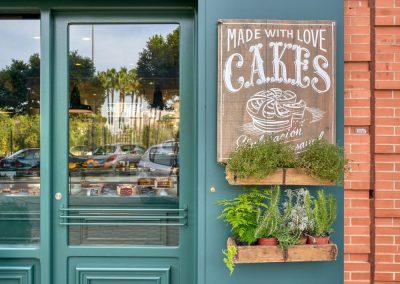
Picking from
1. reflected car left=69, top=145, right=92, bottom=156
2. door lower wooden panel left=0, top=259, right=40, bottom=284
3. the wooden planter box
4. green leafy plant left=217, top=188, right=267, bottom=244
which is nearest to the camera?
the wooden planter box

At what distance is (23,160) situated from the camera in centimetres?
372

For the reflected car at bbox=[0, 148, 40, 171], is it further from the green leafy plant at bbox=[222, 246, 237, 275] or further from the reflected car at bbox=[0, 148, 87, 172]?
the green leafy plant at bbox=[222, 246, 237, 275]

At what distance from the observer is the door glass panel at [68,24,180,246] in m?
3.70

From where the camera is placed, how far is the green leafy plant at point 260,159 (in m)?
2.98

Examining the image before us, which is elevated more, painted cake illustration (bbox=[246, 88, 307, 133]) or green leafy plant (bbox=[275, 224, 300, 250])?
painted cake illustration (bbox=[246, 88, 307, 133])

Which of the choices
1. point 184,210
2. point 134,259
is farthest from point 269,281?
point 134,259

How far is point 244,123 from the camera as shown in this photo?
320 cm

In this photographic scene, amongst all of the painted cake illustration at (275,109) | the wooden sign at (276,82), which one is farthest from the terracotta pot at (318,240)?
the painted cake illustration at (275,109)

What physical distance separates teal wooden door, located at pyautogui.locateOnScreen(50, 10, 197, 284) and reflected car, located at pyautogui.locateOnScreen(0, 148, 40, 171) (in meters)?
0.16

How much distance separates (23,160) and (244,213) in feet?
6.54

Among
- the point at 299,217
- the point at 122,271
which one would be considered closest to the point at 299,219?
the point at 299,217

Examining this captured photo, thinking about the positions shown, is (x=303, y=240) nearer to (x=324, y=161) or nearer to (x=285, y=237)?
(x=285, y=237)

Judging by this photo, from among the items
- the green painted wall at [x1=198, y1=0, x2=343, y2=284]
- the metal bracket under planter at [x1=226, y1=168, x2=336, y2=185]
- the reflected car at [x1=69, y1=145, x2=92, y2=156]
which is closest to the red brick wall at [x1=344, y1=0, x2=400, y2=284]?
the green painted wall at [x1=198, y1=0, x2=343, y2=284]

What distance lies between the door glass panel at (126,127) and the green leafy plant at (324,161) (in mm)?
1187
